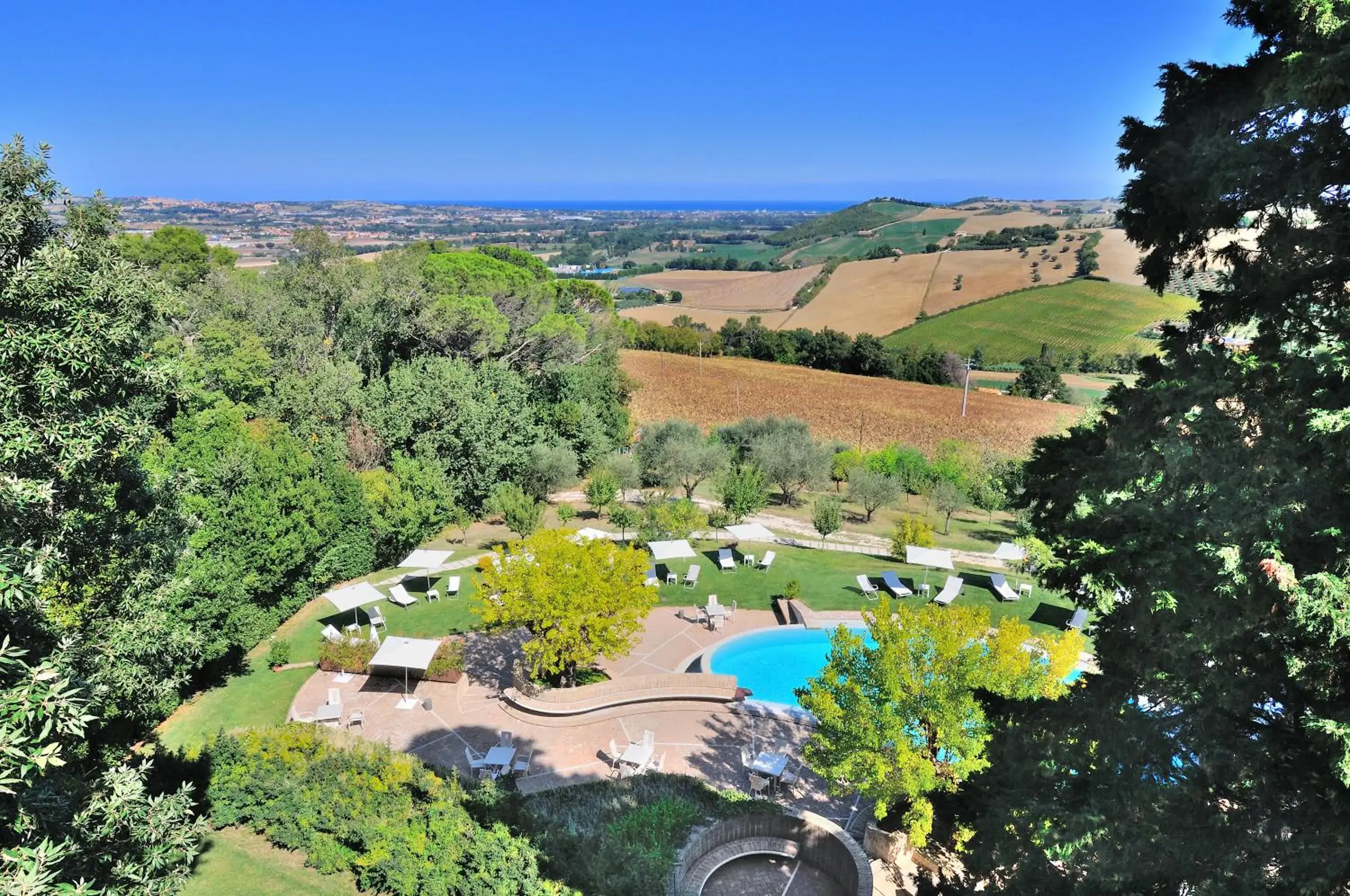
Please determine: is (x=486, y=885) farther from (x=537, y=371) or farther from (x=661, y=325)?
(x=661, y=325)

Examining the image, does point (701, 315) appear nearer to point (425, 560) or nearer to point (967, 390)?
point (967, 390)

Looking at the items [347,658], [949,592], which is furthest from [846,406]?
[347,658]

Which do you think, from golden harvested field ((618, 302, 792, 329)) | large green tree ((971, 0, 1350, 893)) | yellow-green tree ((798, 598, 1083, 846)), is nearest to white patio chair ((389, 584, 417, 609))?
yellow-green tree ((798, 598, 1083, 846))

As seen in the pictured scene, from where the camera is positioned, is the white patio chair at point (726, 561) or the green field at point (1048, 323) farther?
the green field at point (1048, 323)

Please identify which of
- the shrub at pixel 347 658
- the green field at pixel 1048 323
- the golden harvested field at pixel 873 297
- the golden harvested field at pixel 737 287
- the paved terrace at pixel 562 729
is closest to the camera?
the paved terrace at pixel 562 729

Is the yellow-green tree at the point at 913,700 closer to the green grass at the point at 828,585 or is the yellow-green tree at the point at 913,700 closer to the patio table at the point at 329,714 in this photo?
the green grass at the point at 828,585

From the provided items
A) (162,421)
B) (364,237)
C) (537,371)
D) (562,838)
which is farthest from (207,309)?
(364,237)

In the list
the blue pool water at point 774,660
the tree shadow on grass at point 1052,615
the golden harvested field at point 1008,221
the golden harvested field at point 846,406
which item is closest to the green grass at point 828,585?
the tree shadow on grass at point 1052,615
